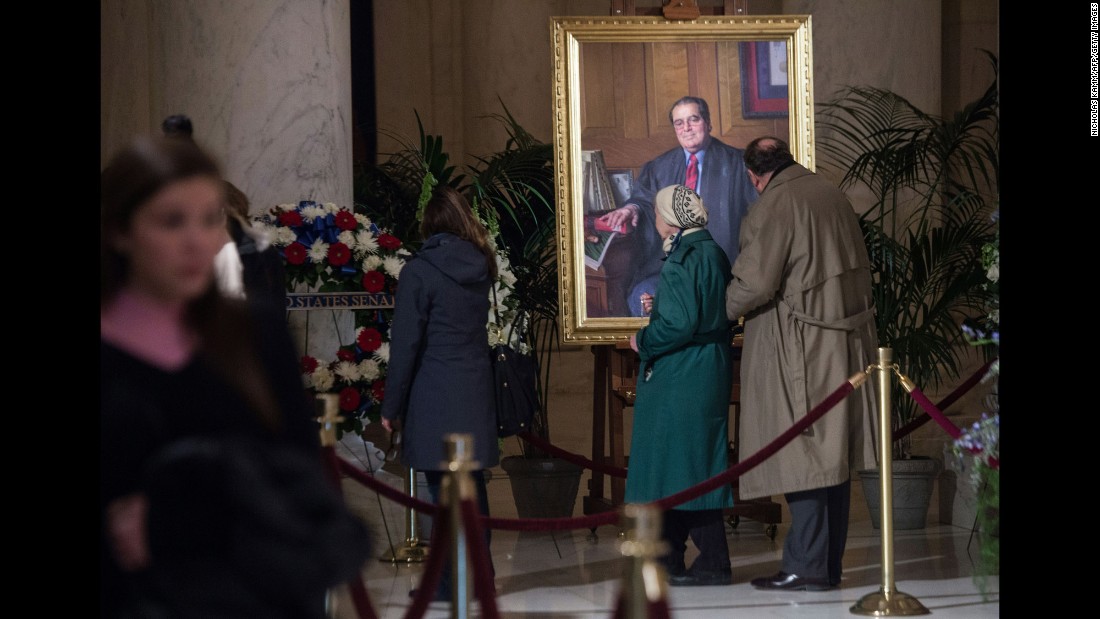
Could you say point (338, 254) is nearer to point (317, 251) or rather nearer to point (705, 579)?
point (317, 251)

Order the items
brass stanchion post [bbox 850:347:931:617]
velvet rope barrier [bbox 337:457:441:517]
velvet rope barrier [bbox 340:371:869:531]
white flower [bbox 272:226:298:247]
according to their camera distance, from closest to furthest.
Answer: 1. velvet rope barrier [bbox 340:371:869:531]
2. velvet rope barrier [bbox 337:457:441:517]
3. brass stanchion post [bbox 850:347:931:617]
4. white flower [bbox 272:226:298:247]

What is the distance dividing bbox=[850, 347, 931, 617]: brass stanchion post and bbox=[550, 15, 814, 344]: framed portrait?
6.12 ft

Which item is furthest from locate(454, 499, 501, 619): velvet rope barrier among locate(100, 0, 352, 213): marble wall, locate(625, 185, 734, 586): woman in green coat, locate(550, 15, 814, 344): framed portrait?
locate(550, 15, 814, 344): framed portrait

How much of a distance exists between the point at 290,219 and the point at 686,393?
1969 millimetres

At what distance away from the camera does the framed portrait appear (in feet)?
23.9

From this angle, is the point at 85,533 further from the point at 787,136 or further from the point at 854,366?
Answer: the point at 787,136

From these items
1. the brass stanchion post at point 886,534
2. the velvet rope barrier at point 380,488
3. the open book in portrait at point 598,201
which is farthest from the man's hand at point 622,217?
the velvet rope barrier at point 380,488

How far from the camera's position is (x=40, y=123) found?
2.45 meters

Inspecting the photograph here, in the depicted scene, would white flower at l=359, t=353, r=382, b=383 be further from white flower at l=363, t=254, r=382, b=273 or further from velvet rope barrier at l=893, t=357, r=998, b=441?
velvet rope barrier at l=893, t=357, r=998, b=441

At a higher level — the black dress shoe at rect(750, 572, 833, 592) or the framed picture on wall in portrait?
the framed picture on wall in portrait

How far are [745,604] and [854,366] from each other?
1123 mm

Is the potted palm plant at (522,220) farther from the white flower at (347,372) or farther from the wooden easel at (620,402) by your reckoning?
the white flower at (347,372)

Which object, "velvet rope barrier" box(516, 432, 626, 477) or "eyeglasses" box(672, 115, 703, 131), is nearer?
"velvet rope barrier" box(516, 432, 626, 477)

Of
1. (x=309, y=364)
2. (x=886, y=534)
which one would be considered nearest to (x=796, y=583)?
(x=886, y=534)
